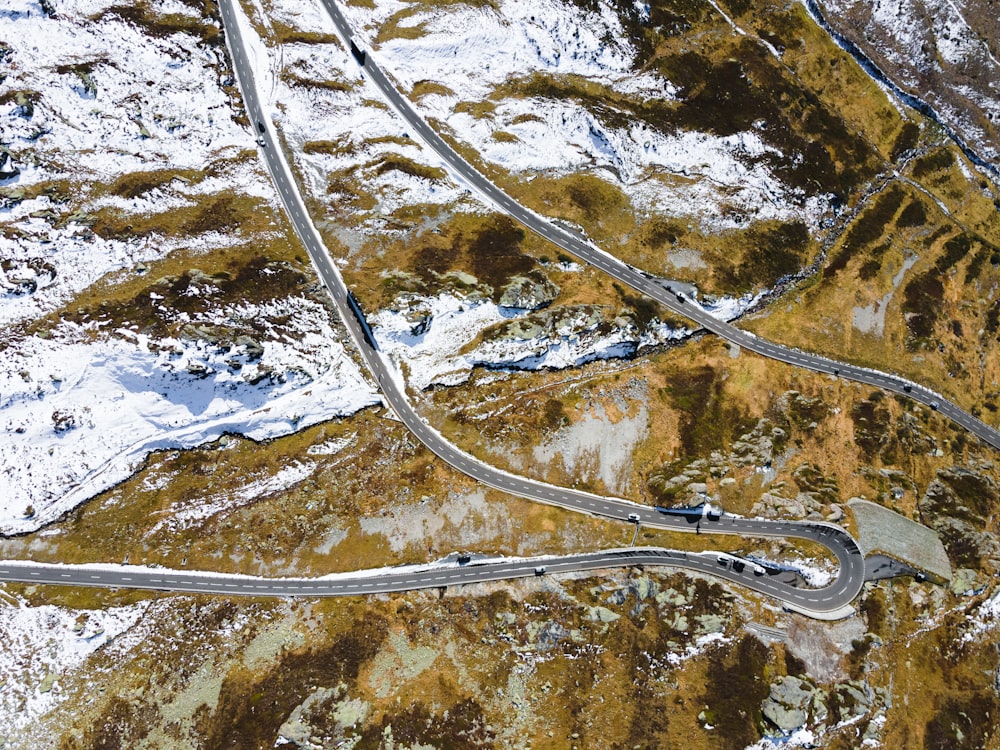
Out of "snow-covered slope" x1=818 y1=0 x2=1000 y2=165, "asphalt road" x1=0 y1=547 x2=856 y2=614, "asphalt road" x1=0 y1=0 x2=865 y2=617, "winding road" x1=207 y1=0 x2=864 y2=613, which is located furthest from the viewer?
"snow-covered slope" x1=818 y1=0 x2=1000 y2=165

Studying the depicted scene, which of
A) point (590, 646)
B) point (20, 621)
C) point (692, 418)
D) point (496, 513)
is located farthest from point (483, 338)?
point (20, 621)

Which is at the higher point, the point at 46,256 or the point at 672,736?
the point at 46,256

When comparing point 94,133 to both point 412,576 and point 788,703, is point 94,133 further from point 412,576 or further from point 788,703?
point 788,703

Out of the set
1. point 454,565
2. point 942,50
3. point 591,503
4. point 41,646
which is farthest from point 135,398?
point 942,50

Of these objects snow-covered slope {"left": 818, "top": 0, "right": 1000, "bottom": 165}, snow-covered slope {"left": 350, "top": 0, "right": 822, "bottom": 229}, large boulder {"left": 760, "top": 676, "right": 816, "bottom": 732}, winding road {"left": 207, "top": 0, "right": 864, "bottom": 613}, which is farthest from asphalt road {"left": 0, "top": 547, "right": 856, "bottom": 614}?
snow-covered slope {"left": 818, "top": 0, "right": 1000, "bottom": 165}

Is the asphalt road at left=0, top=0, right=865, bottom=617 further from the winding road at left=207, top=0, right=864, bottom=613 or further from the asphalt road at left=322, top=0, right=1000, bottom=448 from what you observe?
the asphalt road at left=322, top=0, right=1000, bottom=448

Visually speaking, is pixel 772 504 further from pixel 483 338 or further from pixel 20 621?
pixel 20 621
